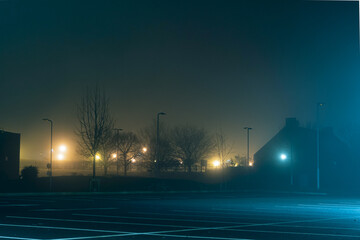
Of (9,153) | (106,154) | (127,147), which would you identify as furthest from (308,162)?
(9,153)

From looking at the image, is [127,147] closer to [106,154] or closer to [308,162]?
[106,154]

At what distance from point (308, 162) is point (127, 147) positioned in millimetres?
32550

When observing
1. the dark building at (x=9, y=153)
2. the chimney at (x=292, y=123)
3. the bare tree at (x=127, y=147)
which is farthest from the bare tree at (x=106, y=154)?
the chimney at (x=292, y=123)

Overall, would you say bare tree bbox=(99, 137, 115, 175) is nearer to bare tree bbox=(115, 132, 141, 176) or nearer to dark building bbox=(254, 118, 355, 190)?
bare tree bbox=(115, 132, 141, 176)

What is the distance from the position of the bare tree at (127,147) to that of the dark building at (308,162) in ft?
81.8

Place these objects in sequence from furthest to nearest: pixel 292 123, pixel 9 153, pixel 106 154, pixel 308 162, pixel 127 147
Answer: pixel 127 147 → pixel 292 123 → pixel 106 154 → pixel 308 162 → pixel 9 153

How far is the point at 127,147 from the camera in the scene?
267ft

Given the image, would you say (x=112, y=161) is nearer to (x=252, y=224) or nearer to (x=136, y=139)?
(x=136, y=139)

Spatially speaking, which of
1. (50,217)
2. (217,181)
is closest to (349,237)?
(50,217)

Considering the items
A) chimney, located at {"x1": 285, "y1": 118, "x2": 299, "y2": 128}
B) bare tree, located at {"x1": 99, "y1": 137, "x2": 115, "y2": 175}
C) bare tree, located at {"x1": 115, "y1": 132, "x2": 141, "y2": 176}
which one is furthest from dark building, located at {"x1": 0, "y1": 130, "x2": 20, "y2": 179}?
chimney, located at {"x1": 285, "y1": 118, "x2": 299, "y2": 128}

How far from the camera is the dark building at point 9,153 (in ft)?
177

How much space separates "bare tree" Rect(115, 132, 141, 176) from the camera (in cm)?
8016

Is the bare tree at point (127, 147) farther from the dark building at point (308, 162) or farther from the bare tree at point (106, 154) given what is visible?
the dark building at point (308, 162)

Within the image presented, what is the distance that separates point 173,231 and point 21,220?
5.62 metres
